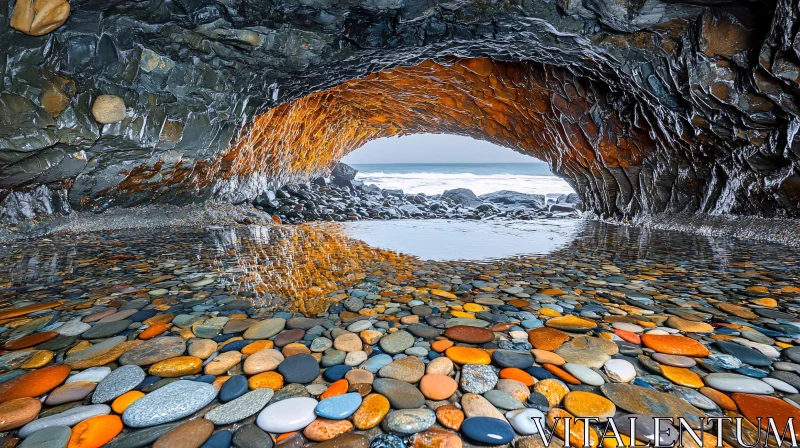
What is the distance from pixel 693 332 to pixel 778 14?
3.81 metres

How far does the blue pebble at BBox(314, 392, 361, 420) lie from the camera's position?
38.8 inches

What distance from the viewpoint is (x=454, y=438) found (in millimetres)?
906

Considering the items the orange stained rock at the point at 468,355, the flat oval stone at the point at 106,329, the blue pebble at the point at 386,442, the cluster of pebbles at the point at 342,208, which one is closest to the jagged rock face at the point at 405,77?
the cluster of pebbles at the point at 342,208

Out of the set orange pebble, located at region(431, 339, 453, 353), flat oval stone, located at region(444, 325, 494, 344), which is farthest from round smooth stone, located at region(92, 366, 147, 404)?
flat oval stone, located at region(444, 325, 494, 344)

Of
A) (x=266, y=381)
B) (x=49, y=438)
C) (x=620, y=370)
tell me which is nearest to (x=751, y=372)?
(x=620, y=370)

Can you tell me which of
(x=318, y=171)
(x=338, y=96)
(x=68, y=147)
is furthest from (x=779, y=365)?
(x=318, y=171)

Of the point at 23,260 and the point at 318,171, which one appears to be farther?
the point at 318,171

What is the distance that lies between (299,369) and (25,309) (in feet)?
6.01

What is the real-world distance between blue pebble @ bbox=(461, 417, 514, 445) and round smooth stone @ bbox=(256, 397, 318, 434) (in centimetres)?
46

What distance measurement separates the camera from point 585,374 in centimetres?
119

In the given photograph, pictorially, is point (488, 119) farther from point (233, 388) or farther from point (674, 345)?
point (233, 388)

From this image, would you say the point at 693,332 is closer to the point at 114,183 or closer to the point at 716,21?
the point at 716,21

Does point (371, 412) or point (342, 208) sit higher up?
point (371, 412)

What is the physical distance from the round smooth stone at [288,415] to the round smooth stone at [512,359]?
703 mm
